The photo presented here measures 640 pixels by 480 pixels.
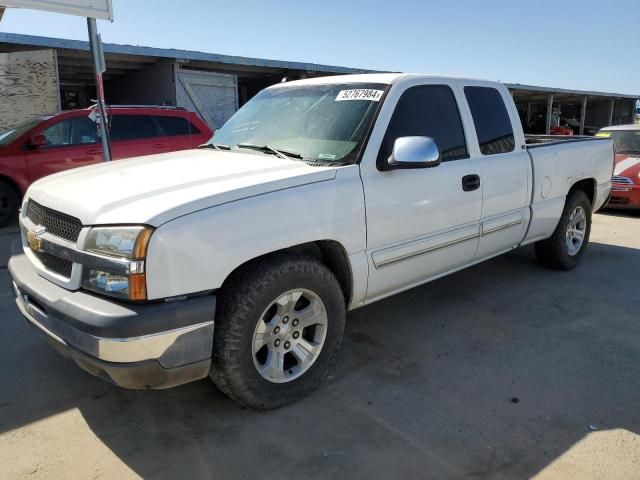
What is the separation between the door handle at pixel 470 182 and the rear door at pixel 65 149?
6.83m

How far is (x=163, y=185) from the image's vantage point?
2.70m

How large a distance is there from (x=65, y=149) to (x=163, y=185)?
22.0 feet

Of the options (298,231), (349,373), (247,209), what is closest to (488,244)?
(349,373)

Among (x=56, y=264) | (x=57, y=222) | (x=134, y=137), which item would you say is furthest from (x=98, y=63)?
(x=56, y=264)

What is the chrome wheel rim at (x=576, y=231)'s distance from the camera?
17.9 feet

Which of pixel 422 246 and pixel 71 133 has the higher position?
pixel 71 133

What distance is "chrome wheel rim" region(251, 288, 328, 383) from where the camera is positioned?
110 inches

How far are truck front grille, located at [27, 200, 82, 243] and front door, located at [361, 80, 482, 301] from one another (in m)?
1.60

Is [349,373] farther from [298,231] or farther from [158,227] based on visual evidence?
[158,227]

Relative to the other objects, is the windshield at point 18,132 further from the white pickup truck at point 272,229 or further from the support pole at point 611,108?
the support pole at point 611,108

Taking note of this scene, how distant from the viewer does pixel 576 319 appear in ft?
13.9

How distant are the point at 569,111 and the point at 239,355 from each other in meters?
39.9

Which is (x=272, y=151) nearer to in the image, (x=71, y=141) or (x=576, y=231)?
(x=576, y=231)

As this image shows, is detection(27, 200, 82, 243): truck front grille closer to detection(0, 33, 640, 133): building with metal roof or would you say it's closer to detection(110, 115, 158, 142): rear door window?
detection(110, 115, 158, 142): rear door window
